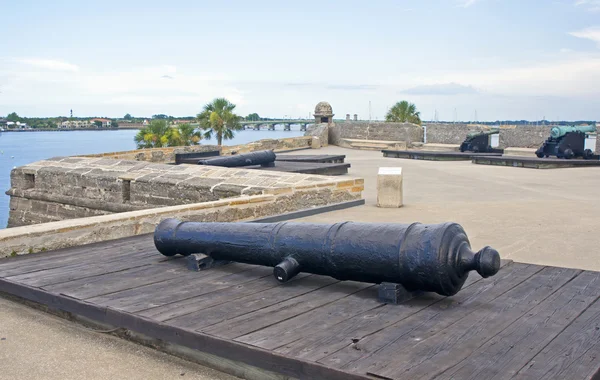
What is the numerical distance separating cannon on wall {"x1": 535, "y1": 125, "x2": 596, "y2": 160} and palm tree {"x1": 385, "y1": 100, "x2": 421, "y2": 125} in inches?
1109

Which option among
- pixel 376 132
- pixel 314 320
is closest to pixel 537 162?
pixel 376 132

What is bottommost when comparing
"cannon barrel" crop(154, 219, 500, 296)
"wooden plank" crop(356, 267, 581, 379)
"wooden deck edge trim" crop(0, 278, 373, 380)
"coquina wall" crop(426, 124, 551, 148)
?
"wooden deck edge trim" crop(0, 278, 373, 380)

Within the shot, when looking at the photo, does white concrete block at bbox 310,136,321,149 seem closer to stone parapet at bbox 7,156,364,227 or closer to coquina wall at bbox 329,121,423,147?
coquina wall at bbox 329,121,423,147

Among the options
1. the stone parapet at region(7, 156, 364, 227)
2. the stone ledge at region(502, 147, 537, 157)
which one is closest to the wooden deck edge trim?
the stone parapet at region(7, 156, 364, 227)

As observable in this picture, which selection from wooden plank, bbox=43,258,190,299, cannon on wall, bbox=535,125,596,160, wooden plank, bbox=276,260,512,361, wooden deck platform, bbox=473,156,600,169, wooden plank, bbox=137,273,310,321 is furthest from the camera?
cannon on wall, bbox=535,125,596,160

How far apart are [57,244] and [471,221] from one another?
15.1ft

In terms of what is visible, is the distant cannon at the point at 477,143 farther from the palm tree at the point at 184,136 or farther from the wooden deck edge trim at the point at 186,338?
the palm tree at the point at 184,136

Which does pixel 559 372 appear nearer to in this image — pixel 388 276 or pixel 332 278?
pixel 388 276

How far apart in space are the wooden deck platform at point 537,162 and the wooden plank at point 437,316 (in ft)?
40.7

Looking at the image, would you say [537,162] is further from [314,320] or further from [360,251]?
[314,320]

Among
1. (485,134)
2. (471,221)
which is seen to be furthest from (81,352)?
(485,134)

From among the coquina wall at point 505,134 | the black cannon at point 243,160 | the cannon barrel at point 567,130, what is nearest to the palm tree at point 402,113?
the coquina wall at point 505,134

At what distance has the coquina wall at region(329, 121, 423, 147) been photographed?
24.7m

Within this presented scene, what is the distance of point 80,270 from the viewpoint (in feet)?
13.9
